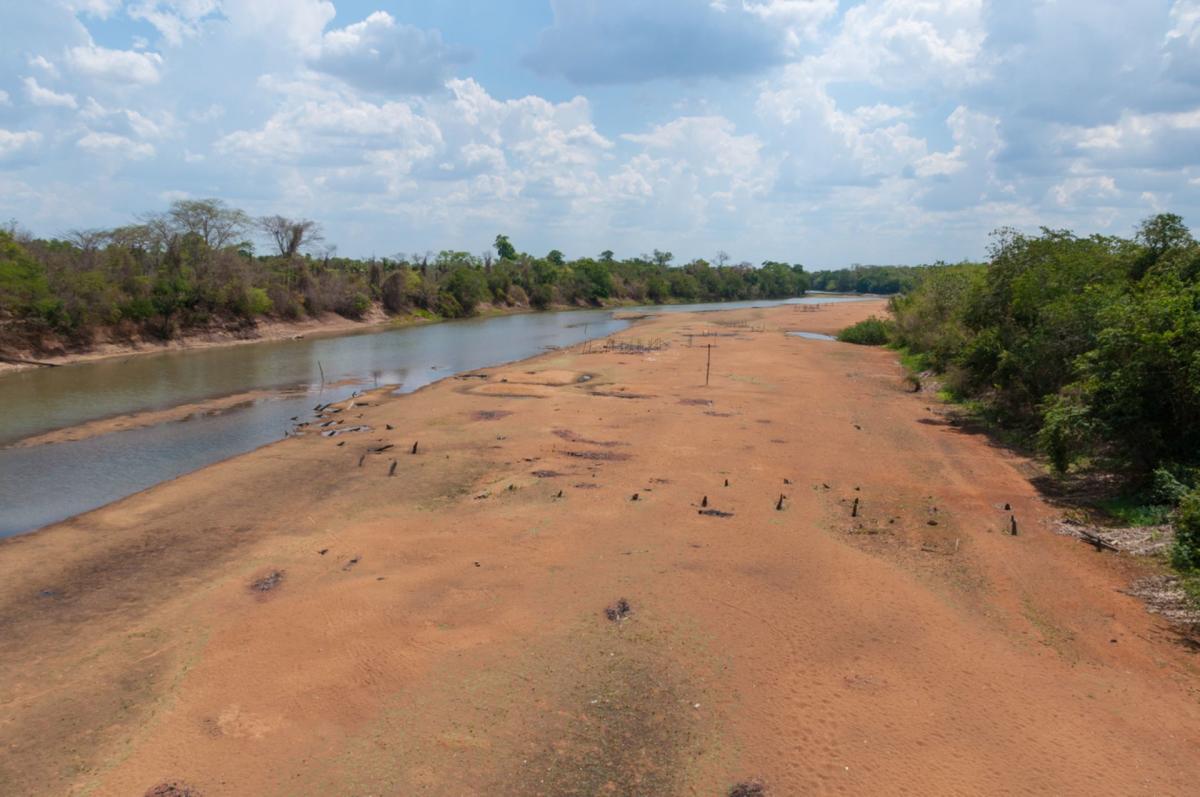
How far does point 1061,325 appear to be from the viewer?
19766mm

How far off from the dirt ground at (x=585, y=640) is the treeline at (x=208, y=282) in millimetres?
35531

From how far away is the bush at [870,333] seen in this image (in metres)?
57.0

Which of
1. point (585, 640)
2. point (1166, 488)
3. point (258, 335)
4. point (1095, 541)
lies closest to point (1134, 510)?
point (1166, 488)

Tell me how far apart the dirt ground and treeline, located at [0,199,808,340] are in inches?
1399

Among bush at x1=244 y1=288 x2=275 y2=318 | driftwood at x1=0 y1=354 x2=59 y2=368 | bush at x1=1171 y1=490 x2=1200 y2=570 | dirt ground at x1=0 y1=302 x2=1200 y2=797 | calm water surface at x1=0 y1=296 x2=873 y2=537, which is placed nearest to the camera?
dirt ground at x1=0 y1=302 x2=1200 y2=797

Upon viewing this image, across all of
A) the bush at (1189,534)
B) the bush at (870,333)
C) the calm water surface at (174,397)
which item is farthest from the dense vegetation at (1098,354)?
the bush at (870,333)

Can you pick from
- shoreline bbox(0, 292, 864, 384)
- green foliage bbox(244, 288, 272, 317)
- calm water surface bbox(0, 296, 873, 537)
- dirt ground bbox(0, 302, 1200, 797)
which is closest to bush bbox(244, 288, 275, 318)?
green foliage bbox(244, 288, 272, 317)

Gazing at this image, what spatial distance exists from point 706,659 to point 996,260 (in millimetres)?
23338

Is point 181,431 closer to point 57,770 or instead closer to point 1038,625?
point 57,770

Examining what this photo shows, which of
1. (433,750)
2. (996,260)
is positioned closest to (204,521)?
(433,750)

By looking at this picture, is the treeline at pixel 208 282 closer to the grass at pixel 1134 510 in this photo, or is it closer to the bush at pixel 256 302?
the bush at pixel 256 302

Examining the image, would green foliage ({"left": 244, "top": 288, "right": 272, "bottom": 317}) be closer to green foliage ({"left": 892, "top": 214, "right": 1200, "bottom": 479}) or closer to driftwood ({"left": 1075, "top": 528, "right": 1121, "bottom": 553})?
green foliage ({"left": 892, "top": 214, "right": 1200, "bottom": 479})

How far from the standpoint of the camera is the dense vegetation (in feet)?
44.8

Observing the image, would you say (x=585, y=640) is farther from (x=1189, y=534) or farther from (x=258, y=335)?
(x=258, y=335)
